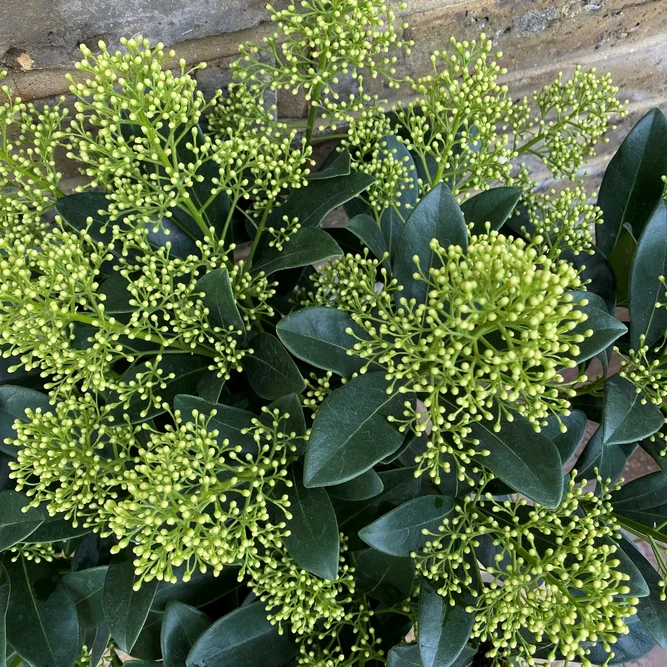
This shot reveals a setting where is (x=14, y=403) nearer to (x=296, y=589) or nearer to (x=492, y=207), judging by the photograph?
(x=296, y=589)

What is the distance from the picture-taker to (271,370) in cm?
105

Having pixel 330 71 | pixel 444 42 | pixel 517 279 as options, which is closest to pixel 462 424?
pixel 517 279

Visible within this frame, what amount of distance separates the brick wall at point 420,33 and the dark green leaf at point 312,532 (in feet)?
3.09

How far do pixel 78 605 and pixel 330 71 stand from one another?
118cm

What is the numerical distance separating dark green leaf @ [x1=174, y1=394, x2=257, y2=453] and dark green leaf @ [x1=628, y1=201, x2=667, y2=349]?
0.71 metres

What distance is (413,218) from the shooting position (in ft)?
3.11

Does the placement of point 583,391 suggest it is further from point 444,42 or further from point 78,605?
point 78,605

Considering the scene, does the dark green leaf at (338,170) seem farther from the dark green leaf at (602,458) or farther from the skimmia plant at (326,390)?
the dark green leaf at (602,458)

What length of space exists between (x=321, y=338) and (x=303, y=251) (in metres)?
0.18

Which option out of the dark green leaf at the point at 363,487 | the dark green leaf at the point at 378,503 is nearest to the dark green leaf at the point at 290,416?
the dark green leaf at the point at 363,487

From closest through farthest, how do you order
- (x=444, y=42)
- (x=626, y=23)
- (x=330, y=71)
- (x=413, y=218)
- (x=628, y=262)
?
1. (x=413, y=218)
2. (x=330, y=71)
3. (x=628, y=262)
4. (x=444, y=42)
5. (x=626, y=23)

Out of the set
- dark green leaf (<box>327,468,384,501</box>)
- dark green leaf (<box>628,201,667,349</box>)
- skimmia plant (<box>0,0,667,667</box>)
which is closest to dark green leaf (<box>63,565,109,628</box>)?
skimmia plant (<box>0,0,667,667</box>)

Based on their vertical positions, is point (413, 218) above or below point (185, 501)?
above

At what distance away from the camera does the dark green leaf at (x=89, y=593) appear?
1.17 metres
